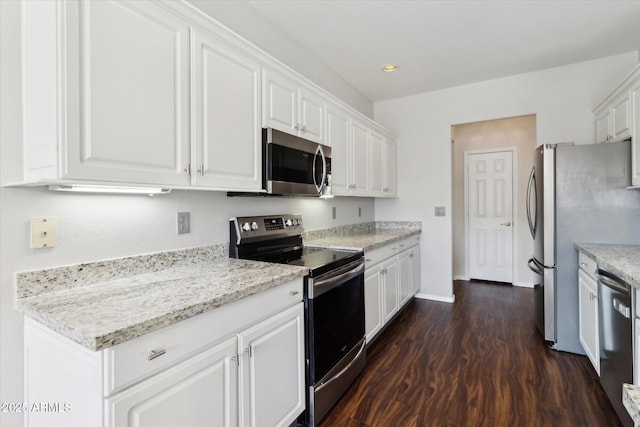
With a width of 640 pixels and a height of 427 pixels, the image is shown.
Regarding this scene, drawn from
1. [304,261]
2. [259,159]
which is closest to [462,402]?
[304,261]

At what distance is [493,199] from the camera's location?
493 centimetres

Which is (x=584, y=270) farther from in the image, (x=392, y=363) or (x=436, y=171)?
(x=436, y=171)

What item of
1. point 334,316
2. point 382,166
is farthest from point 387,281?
point 382,166

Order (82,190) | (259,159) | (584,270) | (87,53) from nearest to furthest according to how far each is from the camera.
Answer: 1. (87,53)
2. (82,190)
3. (259,159)
4. (584,270)

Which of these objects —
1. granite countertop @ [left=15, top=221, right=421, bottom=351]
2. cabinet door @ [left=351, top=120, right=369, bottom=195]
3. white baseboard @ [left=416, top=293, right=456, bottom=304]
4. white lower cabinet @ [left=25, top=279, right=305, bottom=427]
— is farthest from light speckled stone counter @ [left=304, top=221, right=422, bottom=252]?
white lower cabinet @ [left=25, top=279, right=305, bottom=427]

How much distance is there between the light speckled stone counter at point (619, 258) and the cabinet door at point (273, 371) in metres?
1.65

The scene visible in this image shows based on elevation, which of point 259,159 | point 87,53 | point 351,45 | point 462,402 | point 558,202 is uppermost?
point 351,45

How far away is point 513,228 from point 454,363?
3.11m

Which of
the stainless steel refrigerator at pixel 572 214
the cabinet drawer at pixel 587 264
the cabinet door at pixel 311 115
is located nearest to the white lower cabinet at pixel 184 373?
the cabinet door at pixel 311 115

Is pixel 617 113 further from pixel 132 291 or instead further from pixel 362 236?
pixel 132 291

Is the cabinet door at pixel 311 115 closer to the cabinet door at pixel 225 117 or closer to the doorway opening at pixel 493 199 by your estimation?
the cabinet door at pixel 225 117

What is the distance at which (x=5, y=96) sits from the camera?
1.16 metres

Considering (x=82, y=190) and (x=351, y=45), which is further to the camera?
(x=351, y=45)

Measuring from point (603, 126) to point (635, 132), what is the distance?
777mm
